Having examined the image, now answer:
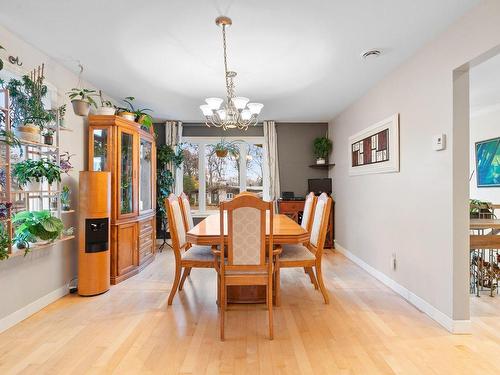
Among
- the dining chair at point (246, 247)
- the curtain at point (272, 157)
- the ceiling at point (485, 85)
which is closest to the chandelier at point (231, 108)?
the dining chair at point (246, 247)

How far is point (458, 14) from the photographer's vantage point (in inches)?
82.2

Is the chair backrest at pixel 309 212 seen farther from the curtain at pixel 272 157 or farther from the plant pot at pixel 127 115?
the plant pot at pixel 127 115

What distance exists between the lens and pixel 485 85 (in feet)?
11.9

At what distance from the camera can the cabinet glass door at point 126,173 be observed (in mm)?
3586

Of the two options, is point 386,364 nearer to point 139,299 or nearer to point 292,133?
point 139,299

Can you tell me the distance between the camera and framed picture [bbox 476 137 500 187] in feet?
14.8

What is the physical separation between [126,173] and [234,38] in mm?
2234

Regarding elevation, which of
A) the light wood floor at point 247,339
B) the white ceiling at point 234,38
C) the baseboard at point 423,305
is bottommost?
the light wood floor at point 247,339

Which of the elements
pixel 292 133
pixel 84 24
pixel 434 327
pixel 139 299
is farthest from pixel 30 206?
pixel 292 133

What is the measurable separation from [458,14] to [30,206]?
12.7ft

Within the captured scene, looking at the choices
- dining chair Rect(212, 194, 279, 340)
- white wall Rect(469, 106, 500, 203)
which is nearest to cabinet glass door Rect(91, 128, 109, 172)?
dining chair Rect(212, 194, 279, 340)

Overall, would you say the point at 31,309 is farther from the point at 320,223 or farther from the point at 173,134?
the point at 173,134

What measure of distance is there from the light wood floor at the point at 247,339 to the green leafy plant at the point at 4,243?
646mm

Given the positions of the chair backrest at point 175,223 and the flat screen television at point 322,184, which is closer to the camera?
the chair backrest at point 175,223
